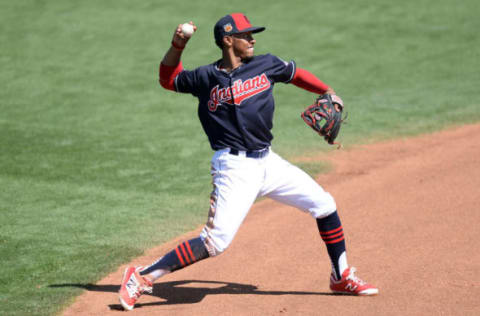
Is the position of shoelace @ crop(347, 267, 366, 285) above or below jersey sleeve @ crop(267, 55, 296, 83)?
below

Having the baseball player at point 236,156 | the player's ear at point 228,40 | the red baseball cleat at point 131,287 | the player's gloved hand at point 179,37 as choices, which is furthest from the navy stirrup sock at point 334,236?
the player's gloved hand at point 179,37

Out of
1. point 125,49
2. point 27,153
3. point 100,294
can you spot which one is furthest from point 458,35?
point 100,294

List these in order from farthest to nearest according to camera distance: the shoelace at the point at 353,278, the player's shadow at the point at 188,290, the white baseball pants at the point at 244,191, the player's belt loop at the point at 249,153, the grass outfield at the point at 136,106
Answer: the grass outfield at the point at 136,106 < the player's shadow at the point at 188,290 < the shoelace at the point at 353,278 < the player's belt loop at the point at 249,153 < the white baseball pants at the point at 244,191

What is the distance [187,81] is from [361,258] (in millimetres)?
2150

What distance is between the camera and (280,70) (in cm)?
505

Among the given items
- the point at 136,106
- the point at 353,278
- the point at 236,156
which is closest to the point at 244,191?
the point at 236,156

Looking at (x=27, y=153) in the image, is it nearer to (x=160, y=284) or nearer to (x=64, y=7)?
(x=160, y=284)

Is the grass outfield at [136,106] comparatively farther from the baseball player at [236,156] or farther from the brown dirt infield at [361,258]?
the baseball player at [236,156]

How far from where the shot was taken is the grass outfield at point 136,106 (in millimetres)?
6781

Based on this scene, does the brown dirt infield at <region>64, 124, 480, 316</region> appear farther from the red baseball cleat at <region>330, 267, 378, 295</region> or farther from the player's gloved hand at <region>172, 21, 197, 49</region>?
the player's gloved hand at <region>172, 21, 197, 49</region>

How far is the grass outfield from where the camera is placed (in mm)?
6781

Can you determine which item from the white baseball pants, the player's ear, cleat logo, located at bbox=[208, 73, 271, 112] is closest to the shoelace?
the white baseball pants

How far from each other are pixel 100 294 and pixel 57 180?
3.31 metres

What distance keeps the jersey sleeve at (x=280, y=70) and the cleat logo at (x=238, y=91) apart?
0.11 m
